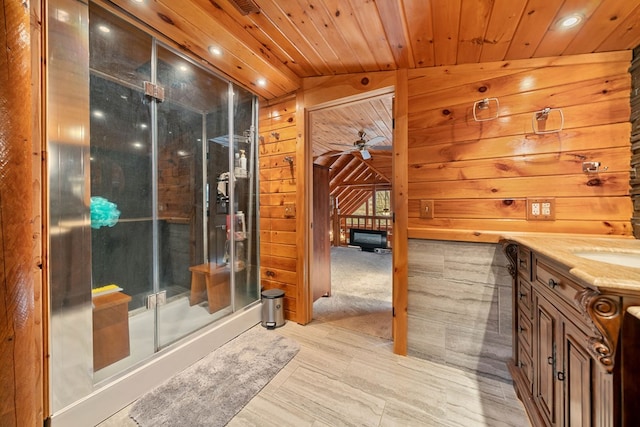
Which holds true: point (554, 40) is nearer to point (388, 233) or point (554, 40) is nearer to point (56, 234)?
point (56, 234)

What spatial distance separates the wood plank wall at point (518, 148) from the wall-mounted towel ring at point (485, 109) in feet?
0.09

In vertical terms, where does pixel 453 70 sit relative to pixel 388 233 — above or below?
above

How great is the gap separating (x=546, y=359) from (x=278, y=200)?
224 centimetres

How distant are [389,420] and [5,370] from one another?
1622 mm

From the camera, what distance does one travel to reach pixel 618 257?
1.10 m

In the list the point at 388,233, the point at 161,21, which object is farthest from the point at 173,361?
the point at 388,233

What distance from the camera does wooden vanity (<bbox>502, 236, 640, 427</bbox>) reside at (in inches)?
25.8

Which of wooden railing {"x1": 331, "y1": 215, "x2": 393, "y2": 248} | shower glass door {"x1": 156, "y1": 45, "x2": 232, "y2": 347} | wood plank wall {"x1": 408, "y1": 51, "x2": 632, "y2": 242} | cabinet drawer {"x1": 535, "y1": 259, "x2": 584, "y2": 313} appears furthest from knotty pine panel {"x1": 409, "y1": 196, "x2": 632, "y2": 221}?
wooden railing {"x1": 331, "y1": 215, "x2": 393, "y2": 248}

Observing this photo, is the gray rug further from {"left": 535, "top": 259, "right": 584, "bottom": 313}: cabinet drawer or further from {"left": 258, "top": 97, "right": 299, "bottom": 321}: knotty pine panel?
{"left": 535, "top": 259, "right": 584, "bottom": 313}: cabinet drawer

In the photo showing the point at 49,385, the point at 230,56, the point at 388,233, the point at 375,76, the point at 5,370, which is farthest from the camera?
the point at 388,233

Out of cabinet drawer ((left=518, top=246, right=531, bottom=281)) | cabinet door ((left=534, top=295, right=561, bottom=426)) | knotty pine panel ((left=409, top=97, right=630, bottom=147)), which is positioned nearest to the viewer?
cabinet door ((left=534, top=295, right=561, bottom=426))

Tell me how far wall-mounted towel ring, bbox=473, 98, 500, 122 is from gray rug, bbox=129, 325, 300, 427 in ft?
7.64

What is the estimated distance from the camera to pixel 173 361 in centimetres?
172

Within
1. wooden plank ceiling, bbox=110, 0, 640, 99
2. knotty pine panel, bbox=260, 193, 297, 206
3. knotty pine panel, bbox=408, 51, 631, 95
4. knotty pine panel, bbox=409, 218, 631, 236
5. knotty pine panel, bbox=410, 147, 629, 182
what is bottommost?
knotty pine panel, bbox=409, 218, 631, 236
